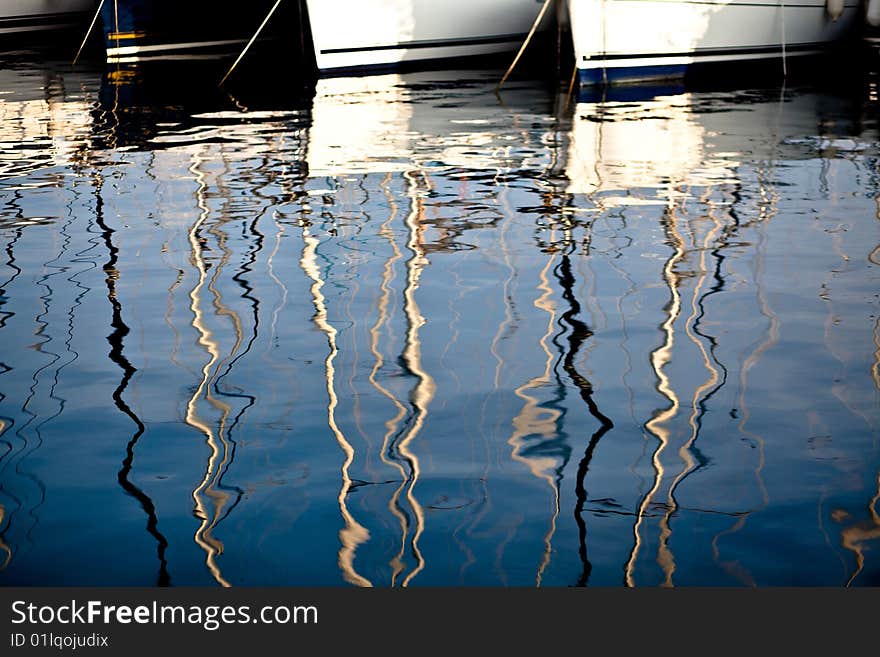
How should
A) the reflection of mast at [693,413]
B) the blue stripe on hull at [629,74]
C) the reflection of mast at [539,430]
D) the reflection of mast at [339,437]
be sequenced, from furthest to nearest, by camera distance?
the blue stripe on hull at [629,74], the reflection of mast at [539,430], the reflection of mast at [693,413], the reflection of mast at [339,437]

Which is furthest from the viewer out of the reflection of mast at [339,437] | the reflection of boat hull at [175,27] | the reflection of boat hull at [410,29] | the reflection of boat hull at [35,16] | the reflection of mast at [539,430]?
the reflection of boat hull at [35,16]

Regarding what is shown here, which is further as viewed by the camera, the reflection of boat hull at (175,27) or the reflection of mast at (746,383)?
the reflection of boat hull at (175,27)

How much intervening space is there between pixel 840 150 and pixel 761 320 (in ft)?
25.1

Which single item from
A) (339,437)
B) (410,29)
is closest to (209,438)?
(339,437)

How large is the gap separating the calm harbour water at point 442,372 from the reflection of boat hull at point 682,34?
929cm

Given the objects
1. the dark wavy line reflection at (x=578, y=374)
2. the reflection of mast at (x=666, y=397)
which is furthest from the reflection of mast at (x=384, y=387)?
the reflection of mast at (x=666, y=397)

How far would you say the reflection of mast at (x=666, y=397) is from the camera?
15.7ft

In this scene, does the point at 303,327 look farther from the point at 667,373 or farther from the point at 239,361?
the point at 667,373

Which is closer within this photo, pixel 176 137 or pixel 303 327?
pixel 303 327

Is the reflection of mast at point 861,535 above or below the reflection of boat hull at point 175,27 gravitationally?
below

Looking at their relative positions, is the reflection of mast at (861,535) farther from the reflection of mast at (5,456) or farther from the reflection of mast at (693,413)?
the reflection of mast at (5,456)

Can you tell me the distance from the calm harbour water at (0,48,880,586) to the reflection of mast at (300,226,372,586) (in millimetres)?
23

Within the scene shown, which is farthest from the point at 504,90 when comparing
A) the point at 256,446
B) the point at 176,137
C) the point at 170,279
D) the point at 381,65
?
the point at 256,446

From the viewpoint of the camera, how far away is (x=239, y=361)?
715 cm
